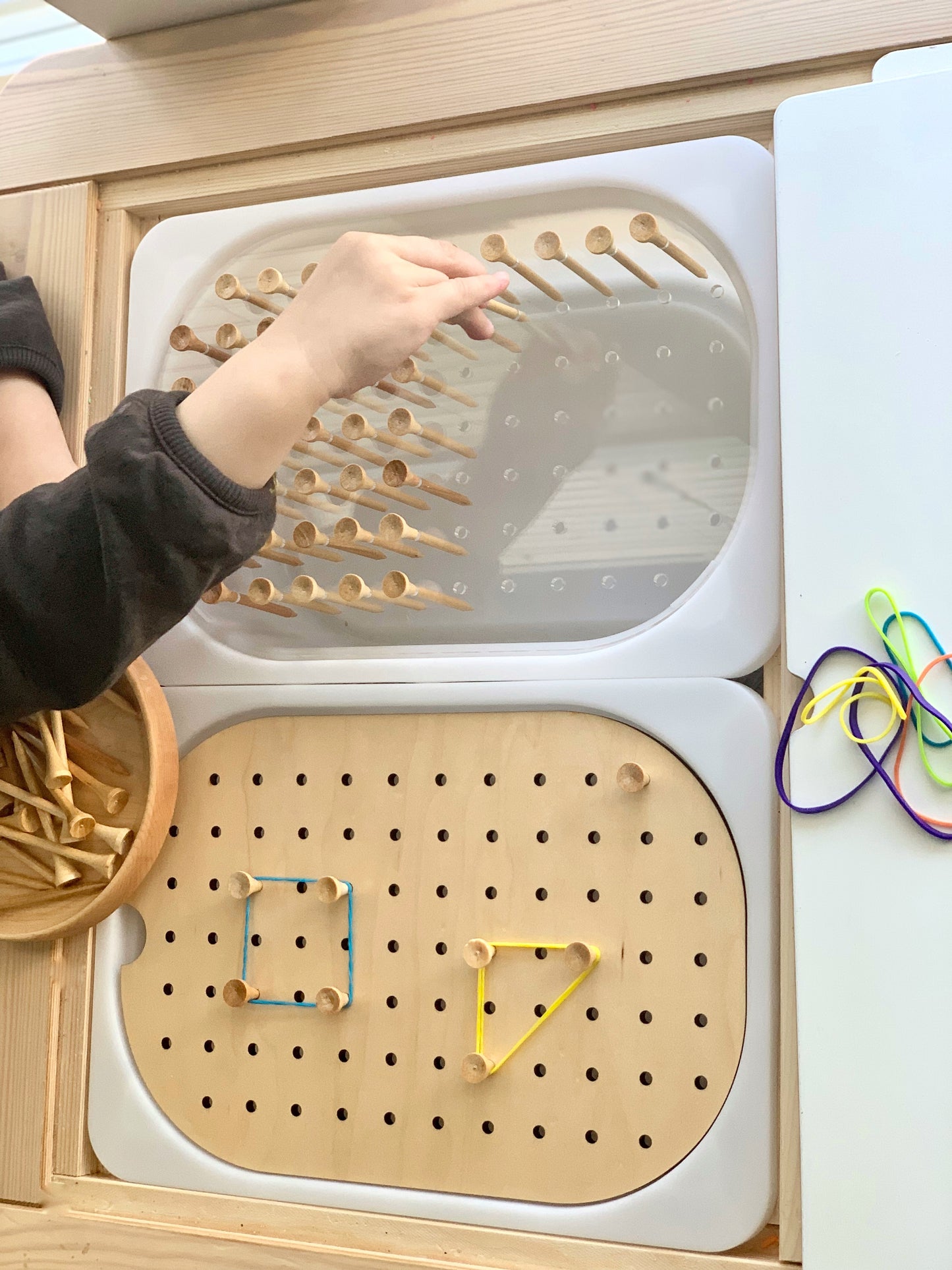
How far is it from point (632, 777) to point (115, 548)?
0.33 m

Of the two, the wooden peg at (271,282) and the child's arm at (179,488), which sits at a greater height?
the wooden peg at (271,282)

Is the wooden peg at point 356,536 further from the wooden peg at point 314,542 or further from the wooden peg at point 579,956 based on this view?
the wooden peg at point 579,956

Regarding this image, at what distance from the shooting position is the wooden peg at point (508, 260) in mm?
732

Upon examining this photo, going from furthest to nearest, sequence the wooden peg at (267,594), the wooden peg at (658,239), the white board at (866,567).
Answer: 1. the wooden peg at (267,594)
2. the wooden peg at (658,239)
3. the white board at (866,567)

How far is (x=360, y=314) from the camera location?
68cm

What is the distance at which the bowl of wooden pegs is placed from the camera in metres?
0.80

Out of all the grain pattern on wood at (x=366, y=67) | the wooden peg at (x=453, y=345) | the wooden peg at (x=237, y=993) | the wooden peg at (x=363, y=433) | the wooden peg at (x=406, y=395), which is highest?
the grain pattern on wood at (x=366, y=67)

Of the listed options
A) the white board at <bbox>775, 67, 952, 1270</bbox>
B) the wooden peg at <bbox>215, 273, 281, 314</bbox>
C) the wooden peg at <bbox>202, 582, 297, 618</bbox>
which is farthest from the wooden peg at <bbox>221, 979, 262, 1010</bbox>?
the wooden peg at <bbox>215, 273, 281, 314</bbox>

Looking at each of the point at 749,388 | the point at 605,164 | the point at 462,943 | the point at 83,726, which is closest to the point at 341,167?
the point at 605,164

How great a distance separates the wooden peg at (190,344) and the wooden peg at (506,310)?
7.7 inches

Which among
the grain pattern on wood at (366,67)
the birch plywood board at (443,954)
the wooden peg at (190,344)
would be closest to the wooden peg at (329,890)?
the birch plywood board at (443,954)

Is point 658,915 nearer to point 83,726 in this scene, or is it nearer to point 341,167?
point 83,726

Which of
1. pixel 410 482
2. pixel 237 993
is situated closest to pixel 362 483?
pixel 410 482

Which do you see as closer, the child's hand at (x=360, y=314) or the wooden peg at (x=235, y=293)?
the child's hand at (x=360, y=314)
